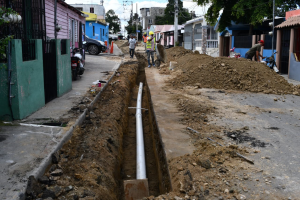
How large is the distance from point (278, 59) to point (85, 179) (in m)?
15.3

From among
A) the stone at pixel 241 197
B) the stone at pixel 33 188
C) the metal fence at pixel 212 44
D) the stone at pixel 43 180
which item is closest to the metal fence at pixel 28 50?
the stone at pixel 43 180

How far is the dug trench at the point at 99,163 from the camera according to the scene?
3725 mm

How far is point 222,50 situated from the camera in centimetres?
2892

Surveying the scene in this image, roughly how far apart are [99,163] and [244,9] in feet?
58.8

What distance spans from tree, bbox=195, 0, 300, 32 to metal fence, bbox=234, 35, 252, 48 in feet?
3.77

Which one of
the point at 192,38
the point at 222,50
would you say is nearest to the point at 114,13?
the point at 192,38

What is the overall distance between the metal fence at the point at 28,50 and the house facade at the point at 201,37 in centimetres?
2278

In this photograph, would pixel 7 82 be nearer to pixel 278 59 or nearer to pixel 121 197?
pixel 121 197

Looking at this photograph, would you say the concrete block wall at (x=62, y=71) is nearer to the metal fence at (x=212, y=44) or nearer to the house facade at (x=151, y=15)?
the metal fence at (x=212, y=44)

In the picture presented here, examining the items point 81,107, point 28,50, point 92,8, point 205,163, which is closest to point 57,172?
point 205,163

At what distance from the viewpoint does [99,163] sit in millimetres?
4953

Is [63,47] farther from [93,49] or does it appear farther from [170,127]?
[93,49]

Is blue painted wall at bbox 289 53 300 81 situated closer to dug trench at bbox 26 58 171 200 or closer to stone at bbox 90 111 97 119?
dug trench at bbox 26 58 171 200

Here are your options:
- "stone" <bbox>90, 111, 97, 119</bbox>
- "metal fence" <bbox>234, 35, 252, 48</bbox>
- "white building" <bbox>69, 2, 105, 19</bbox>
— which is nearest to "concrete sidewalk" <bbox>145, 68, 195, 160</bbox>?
"stone" <bbox>90, 111, 97, 119</bbox>
